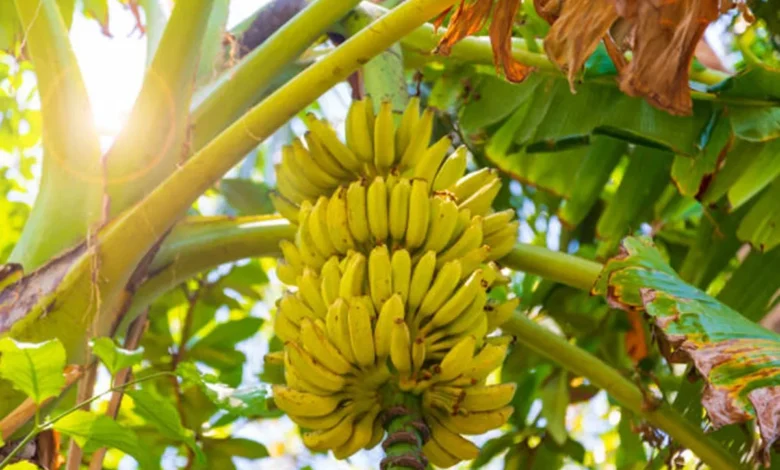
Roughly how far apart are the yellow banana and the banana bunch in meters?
0.05

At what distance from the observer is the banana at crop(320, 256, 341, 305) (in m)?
0.99

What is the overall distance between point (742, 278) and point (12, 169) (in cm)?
182

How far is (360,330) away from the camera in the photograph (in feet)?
3.02

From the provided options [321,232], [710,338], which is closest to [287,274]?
[321,232]

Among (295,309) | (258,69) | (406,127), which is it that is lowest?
(295,309)

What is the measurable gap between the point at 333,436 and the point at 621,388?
0.51 m

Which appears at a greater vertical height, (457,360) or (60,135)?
(60,135)

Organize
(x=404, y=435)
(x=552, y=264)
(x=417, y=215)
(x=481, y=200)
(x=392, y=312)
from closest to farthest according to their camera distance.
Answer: (x=404, y=435) → (x=392, y=312) → (x=417, y=215) → (x=481, y=200) → (x=552, y=264)

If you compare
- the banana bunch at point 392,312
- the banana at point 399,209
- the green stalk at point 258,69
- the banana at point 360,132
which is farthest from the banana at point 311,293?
the green stalk at point 258,69

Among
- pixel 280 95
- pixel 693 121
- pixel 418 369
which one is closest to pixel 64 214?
pixel 280 95

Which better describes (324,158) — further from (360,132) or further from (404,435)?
(404,435)

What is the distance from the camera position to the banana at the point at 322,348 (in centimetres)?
94

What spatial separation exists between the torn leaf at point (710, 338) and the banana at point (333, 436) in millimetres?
323

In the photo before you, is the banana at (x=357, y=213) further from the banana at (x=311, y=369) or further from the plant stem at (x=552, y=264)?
the plant stem at (x=552, y=264)
